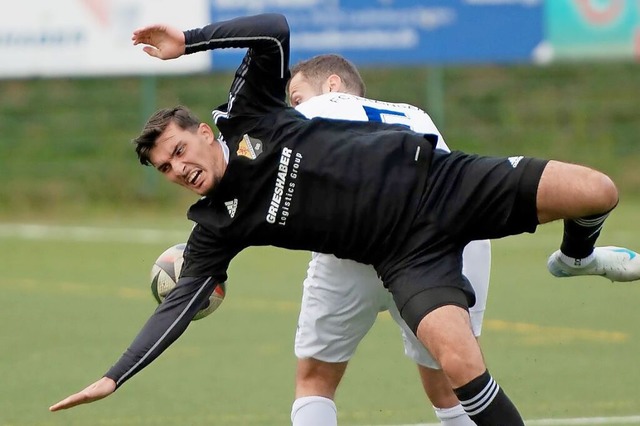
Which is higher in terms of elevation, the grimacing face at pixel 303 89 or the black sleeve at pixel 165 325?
the grimacing face at pixel 303 89

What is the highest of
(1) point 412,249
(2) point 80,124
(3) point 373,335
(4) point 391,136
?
(4) point 391,136

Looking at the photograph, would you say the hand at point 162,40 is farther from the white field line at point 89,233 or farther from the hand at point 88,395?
the white field line at point 89,233

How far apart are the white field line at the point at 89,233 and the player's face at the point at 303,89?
953 cm

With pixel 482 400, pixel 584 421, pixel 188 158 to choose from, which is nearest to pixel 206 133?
pixel 188 158

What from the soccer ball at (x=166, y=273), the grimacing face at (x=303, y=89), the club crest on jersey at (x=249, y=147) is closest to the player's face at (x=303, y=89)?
the grimacing face at (x=303, y=89)

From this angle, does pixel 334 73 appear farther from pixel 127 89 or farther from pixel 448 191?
pixel 127 89

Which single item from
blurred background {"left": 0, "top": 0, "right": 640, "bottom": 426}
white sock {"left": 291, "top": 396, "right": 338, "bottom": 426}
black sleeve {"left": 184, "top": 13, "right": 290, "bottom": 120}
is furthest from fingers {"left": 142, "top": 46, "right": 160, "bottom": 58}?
blurred background {"left": 0, "top": 0, "right": 640, "bottom": 426}

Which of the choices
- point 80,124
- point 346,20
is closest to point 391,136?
point 346,20

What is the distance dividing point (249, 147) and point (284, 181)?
0.75ft

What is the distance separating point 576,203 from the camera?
612cm

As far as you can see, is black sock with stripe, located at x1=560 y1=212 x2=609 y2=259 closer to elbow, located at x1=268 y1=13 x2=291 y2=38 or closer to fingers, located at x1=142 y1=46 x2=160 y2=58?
elbow, located at x1=268 y1=13 x2=291 y2=38

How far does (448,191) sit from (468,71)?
56.3 feet

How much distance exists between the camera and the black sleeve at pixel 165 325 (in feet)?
20.5

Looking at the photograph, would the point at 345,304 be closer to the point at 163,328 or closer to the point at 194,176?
the point at 163,328
